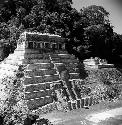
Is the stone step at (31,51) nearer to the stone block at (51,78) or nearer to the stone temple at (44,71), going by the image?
the stone temple at (44,71)

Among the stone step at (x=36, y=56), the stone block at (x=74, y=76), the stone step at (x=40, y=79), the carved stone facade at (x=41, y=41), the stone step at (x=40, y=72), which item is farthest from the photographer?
the stone block at (x=74, y=76)

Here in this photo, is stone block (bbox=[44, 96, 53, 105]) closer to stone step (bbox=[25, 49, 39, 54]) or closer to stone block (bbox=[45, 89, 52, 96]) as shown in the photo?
stone block (bbox=[45, 89, 52, 96])

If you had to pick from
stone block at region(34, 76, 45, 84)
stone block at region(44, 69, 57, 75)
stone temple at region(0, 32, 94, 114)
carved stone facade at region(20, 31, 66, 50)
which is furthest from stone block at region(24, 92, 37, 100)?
carved stone facade at region(20, 31, 66, 50)

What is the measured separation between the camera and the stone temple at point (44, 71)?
2039 cm

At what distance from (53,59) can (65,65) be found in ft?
6.04

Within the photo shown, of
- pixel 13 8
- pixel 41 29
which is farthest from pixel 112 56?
pixel 13 8

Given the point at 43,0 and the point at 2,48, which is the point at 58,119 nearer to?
the point at 2,48

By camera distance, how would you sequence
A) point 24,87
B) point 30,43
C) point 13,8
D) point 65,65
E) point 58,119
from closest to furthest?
point 58,119 → point 24,87 → point 30,43 → point 65,65 → point 13,8

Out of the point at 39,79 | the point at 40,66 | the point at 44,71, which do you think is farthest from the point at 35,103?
the point at 40,66

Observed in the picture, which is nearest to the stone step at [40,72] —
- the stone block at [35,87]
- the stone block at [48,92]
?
the stone block at [35,87]

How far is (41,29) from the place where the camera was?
34094 millimetres

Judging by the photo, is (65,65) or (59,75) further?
(65,65)

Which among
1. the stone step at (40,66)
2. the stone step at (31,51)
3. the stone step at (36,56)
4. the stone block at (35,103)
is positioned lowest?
the stone block at (35,103)

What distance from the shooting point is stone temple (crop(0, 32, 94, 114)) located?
2039 cm
